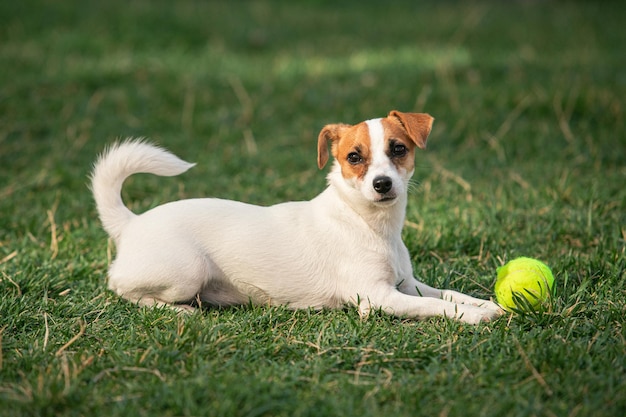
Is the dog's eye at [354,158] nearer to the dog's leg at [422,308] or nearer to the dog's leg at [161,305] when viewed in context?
the dog's leg at [422,308]

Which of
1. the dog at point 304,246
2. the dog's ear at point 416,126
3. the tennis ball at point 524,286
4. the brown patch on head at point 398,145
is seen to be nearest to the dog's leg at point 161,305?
the dog at point 304,246

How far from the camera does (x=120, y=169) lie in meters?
4.15

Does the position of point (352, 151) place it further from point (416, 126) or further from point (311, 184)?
point (311, 184)

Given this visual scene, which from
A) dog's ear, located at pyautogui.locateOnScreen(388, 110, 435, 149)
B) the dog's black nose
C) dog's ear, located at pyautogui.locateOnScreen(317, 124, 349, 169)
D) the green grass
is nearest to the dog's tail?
the green grass

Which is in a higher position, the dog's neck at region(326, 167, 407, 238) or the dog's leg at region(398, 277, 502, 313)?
the dog's neck at region(326, 167, 407, 238)

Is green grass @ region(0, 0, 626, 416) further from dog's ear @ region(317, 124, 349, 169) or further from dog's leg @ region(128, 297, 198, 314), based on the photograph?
dog's ear @ region(317, 124, 349, 169)

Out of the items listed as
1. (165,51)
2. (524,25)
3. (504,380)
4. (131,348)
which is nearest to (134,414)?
(131,348)

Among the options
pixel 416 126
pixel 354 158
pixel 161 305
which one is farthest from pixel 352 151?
pixel 161 305

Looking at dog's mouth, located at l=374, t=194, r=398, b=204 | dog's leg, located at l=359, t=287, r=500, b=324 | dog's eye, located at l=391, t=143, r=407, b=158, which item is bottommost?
dog's leg, located at l=359, t=287, r=500, b=324

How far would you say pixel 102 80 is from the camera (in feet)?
29.0

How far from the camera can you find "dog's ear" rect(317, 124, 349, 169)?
4.04 metres

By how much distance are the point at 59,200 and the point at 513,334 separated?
3901 millimetres

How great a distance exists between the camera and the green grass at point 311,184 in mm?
3027

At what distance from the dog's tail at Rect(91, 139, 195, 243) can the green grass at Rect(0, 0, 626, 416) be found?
16.7 inches
